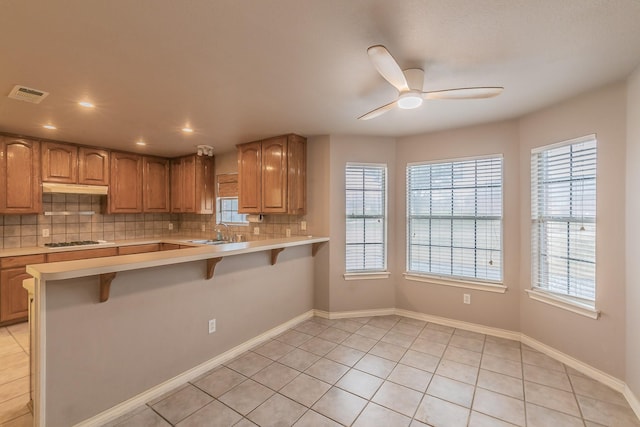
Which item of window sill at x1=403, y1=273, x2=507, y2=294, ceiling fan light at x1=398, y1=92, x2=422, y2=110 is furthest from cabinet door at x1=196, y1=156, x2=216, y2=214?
ceiling fan light at x1=398, y1=92, x2=422, y2=110

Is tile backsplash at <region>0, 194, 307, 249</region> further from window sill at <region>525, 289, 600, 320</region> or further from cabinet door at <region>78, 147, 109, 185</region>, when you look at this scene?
window sill at <region>525, 289, 600, 320</region>

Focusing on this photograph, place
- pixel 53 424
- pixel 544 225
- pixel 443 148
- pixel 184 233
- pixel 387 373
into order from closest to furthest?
pixel 53 424
pixel 387 373
pixel 544 225
pixel 443 148
pixel 184 233

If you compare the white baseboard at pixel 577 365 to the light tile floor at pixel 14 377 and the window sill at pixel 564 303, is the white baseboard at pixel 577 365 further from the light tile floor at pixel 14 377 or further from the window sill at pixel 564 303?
the light tile floor at pixel 14 377

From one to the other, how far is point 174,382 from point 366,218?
8.72ft

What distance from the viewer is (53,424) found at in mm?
1679

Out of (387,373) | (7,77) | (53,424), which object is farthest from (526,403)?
(7,77)

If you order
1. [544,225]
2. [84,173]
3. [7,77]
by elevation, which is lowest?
[544,225]

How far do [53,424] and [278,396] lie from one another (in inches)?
52.6

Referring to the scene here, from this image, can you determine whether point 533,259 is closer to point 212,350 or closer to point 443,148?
point 443,148

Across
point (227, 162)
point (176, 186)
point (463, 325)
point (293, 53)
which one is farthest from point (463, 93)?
point (176, 186)

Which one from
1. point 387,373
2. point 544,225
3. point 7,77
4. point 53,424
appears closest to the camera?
point 53,424

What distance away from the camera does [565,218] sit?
263 cm

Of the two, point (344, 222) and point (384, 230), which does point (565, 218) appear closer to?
point (384, 230)

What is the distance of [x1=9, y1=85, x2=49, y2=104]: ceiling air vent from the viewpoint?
2.24m
